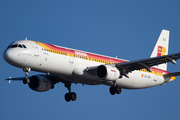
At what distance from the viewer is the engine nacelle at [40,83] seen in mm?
46812

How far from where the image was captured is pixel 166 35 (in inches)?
2360

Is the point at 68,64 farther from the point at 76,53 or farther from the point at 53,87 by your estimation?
the point at 53,87

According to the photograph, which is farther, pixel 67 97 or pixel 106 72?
pixel 67 97

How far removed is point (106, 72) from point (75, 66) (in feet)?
12.6

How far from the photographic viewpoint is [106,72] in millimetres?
41031

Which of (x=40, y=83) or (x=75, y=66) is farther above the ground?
(x=75, y=66)

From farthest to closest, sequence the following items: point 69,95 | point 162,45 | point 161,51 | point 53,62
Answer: point 162,45
point 161,51
point 69,95
point 53,62

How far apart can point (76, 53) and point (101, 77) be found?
4310 millimetres

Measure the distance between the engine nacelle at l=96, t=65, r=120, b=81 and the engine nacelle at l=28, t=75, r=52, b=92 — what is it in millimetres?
9301

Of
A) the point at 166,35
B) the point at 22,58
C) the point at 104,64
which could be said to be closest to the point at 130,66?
the point at 104,64

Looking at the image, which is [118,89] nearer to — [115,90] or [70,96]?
[115,90]

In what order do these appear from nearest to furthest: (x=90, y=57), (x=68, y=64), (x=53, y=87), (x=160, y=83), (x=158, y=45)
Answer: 1. (x=68, y=64)
2. (x=90, y=57)
3. (x=53, y=87)
4. (x=160, y=83)
5. (x=158, y=45)

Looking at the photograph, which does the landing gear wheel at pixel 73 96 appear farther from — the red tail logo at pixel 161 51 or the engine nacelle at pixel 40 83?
the red tail logo at pixel 161 51

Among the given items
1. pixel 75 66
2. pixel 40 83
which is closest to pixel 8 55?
pixel 75 66
